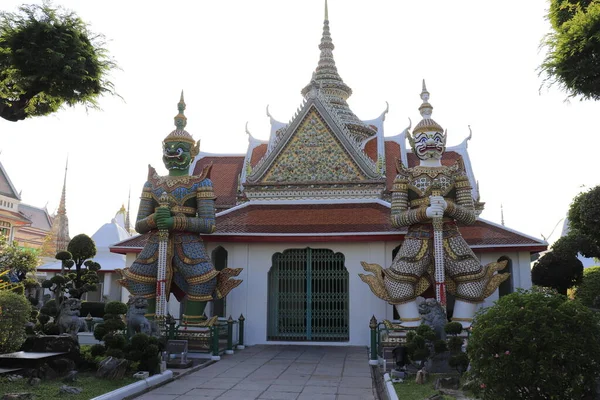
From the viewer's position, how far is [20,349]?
27.0ft

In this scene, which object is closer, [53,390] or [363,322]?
[53,390]

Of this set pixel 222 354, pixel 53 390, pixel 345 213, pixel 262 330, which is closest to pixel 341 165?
pixel 345 213

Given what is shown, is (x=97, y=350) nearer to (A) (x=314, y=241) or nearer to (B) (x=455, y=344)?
(B) (x=455, y=344)

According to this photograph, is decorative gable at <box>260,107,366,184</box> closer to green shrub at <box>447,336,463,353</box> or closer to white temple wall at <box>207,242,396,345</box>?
white temple wall at <box>207,242,396,345</box>

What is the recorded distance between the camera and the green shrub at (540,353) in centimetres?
433

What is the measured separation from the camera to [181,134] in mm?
10664

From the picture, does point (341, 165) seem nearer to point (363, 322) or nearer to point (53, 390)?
point (363, 322)

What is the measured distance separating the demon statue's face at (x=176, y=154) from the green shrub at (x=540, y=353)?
743 centimetres

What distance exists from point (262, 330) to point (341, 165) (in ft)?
14.9

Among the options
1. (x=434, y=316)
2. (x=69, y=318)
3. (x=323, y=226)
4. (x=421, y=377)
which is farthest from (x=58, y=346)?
(x=323, y=226)

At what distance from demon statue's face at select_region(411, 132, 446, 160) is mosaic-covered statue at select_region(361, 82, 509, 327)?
19mm

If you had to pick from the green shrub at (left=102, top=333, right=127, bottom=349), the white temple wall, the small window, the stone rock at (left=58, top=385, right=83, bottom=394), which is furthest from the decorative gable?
the stone rock at (left=58, top=385, right=83, bottom=394)

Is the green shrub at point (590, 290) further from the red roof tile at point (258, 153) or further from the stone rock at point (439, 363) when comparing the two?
the red roof tile at point (258, 153)

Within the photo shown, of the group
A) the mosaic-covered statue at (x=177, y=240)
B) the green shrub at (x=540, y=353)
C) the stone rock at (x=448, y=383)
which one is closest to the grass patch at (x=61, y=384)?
the mosaic-covered statue at (x=177, y=240)
